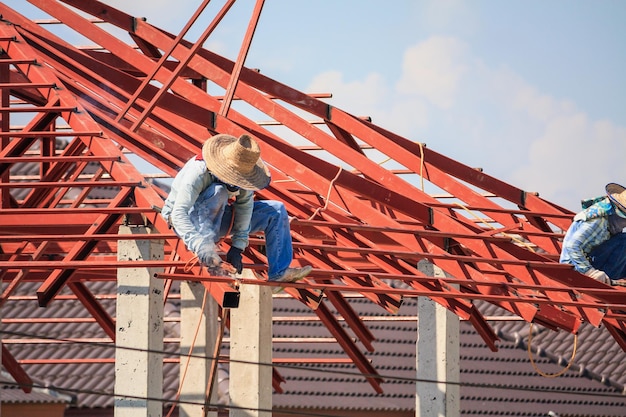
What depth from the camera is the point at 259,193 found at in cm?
1330

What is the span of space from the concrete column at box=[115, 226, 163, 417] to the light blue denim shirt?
2.04 metres

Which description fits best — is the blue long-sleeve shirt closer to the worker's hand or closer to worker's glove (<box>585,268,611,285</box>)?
worker's glove (<box>585,268,611,285</box>)

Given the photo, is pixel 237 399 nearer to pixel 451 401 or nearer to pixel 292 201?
pixel 292 201

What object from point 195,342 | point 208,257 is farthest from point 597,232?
point 208,257

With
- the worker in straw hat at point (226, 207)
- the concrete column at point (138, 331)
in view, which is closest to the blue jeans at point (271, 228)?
the worker in straw hat at point (226, 207)

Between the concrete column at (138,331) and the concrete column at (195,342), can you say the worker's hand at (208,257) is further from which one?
the concrete column at (195,342)

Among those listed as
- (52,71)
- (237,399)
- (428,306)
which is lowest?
(237,399)

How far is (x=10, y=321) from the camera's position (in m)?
18.7

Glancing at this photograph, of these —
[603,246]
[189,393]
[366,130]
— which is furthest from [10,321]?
[603,246]

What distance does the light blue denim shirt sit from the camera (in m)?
10.1

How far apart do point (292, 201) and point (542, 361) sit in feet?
44.8

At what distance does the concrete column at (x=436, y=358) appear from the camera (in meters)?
15.3

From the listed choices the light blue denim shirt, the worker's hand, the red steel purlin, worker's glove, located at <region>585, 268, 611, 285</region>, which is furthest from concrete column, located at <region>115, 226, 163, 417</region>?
worker's glove, located at <region>585, 268, 611, 285</region>

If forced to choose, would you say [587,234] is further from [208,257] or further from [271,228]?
[208,257]
